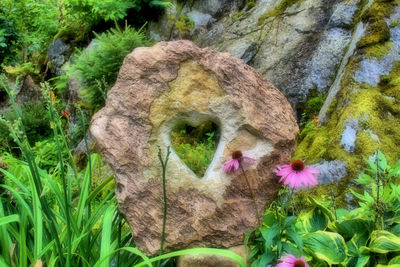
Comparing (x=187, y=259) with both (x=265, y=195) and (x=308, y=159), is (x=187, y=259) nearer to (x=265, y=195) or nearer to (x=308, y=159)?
(x=265, y=195)

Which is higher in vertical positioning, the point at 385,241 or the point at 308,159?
the point at 385,241

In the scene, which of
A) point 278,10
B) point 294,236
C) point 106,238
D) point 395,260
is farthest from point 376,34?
point 106,238

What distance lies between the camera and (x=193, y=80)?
2.19 m

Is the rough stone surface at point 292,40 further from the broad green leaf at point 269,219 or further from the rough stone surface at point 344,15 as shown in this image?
the broad green leaf at point 269,219

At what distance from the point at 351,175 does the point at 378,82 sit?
976mm

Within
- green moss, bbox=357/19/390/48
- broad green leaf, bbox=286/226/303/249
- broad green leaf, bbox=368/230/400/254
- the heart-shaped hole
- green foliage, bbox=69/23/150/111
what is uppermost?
green moss, bbox=357/19/390/48

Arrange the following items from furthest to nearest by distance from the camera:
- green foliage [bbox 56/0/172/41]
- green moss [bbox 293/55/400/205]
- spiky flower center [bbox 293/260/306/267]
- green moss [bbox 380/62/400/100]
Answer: green foliage [bbox 56/0/172/41] < green moss [bbox 380/62/400/100] < green moss [bbox 293/55/400/205] < spiky flower center [bbox 293/260/306/267]

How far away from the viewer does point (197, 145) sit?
4309mm

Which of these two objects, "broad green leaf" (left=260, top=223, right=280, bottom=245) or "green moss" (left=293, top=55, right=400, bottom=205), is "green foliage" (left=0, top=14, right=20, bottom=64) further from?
"broad green leaf" (left=260, top=223, right=280, bottom=245)

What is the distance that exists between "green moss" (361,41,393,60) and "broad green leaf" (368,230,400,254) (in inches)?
77.0

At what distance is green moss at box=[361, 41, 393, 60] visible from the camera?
3.29m

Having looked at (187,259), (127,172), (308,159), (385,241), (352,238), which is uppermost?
(127,172)

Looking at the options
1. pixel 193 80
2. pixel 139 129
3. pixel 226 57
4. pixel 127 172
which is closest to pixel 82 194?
pixel 127 172

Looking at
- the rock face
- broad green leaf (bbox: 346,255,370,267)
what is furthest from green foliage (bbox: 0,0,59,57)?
broad green leaf (bbox: 346,255,370,267)
